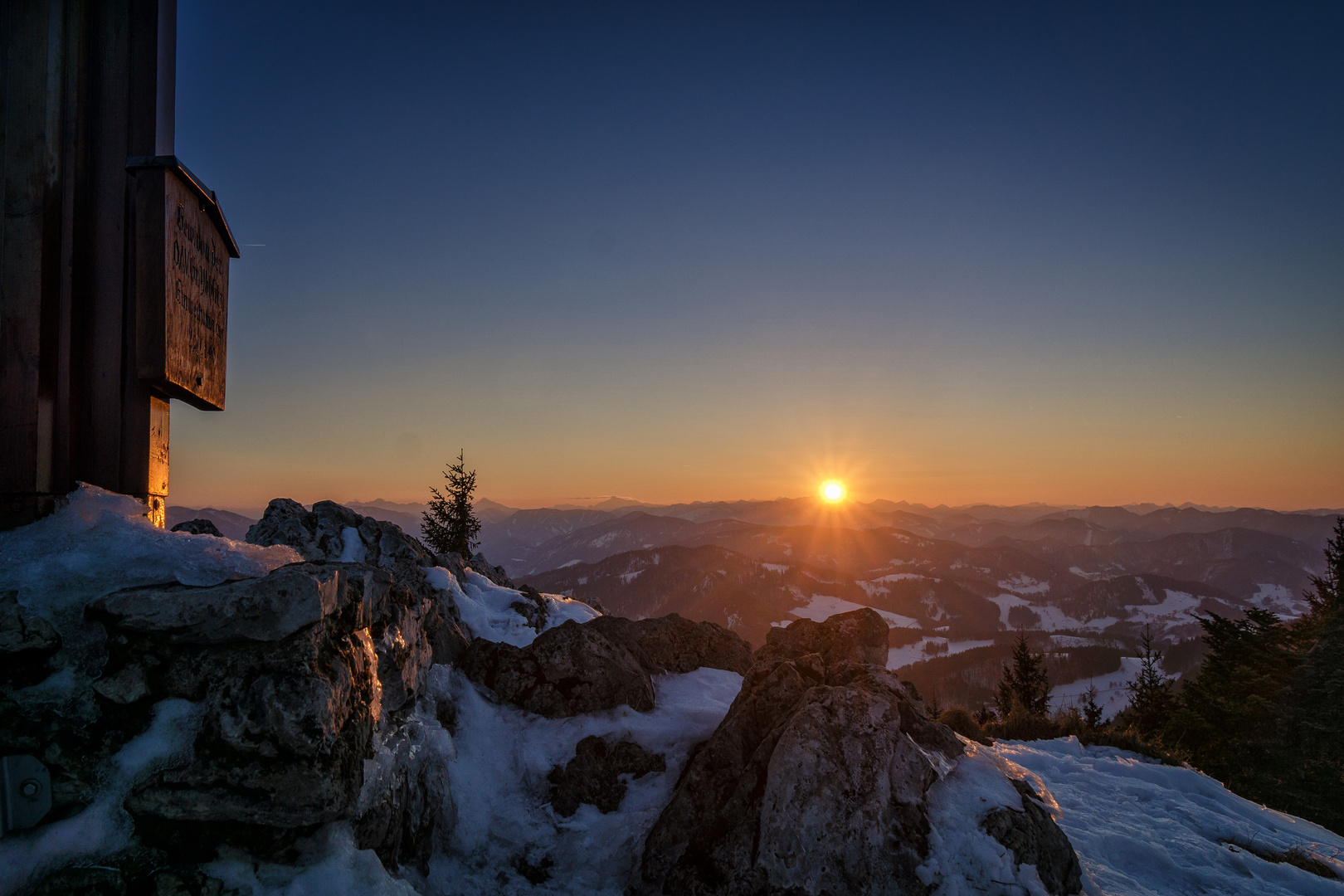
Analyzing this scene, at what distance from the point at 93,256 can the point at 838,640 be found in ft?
39.5

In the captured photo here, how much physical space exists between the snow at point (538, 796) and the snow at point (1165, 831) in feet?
17.7

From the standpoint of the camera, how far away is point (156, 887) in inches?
161

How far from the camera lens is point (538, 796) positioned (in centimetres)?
889

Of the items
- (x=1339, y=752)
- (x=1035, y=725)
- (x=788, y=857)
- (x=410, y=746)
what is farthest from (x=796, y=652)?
(x=1339, y=752)

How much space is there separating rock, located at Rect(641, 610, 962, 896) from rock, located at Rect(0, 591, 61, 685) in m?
6.32

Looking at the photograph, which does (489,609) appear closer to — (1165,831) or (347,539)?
(347,539)

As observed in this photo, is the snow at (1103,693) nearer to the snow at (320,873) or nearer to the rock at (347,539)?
the rock at (347,539)

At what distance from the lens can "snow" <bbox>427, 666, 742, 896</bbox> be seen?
7.45 metres

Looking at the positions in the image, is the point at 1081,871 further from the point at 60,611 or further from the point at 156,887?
the point at 60,611

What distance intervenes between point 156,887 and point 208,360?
4.67m

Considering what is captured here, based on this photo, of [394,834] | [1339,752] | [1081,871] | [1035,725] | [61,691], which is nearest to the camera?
[61,691]

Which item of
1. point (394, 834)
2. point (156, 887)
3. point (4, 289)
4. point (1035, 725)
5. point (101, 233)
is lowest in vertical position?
point (1035, 725)

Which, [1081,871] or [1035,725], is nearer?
[1081,871]

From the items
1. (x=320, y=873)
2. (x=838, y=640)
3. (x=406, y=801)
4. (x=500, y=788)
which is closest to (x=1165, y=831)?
(x=838, y=640)
